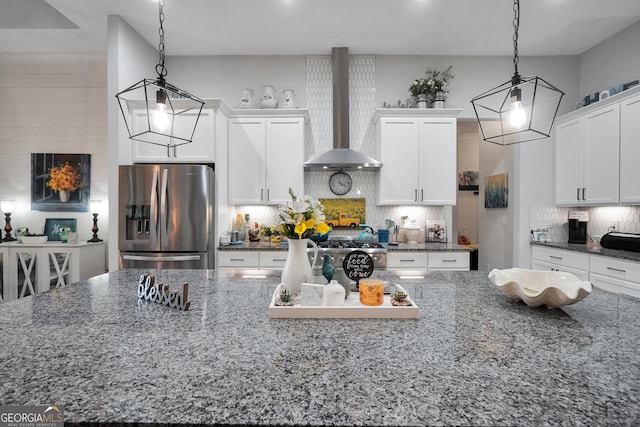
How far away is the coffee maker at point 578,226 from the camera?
364 cm

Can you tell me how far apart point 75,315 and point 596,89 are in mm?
5171

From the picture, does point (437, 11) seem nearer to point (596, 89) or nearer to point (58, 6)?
point (596, 89)

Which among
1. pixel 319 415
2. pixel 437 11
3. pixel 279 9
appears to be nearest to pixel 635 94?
pixel 437 11

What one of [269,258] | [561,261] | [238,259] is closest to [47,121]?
[238,259]

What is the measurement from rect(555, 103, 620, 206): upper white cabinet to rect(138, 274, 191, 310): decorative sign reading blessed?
3.92 m

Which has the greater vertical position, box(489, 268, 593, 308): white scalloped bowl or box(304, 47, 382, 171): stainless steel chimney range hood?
box(304, 47, 382, 171): stainless steel chimney range hood

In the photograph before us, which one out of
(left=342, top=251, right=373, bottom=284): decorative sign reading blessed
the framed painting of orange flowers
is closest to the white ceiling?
the framed painting of orange flowers

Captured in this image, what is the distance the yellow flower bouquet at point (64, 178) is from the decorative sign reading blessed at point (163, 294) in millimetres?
3663

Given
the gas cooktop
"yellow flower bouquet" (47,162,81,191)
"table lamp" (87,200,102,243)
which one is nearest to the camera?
the gas cooktop

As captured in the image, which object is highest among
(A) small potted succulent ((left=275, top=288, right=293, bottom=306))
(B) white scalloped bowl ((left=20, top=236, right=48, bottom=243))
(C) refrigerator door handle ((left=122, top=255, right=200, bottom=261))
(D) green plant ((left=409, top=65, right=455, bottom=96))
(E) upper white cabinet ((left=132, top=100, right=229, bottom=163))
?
(D) green plant ((left=409, top=65, right=455, bottom=96))

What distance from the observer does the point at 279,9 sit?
3031 mm

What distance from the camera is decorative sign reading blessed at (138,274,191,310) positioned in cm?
119

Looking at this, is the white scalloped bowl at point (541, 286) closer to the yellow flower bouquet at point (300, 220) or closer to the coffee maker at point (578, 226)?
the yellow flower bouquet at point (300, 220)

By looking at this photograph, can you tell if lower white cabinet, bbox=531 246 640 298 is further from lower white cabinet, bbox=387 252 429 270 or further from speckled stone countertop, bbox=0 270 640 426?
speckled stone countertop, bbox=0 270 640 426
